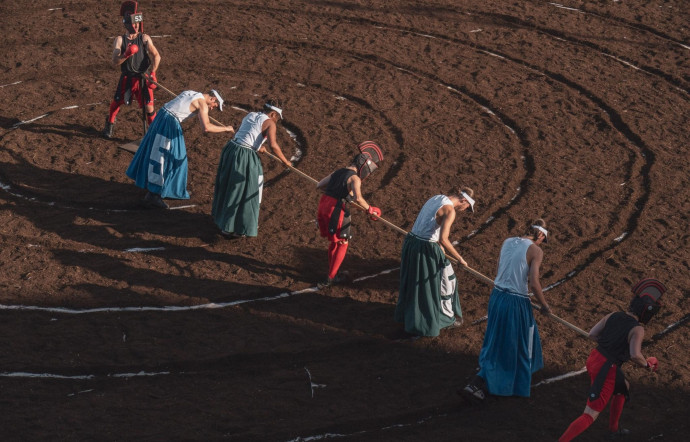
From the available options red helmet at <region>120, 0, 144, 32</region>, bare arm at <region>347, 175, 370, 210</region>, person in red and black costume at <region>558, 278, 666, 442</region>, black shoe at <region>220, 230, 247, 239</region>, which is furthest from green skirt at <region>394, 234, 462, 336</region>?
red helmet at <region>120, 0, 144, 32</region>

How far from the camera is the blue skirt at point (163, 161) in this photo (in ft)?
50.8

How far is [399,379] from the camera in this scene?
476 inches

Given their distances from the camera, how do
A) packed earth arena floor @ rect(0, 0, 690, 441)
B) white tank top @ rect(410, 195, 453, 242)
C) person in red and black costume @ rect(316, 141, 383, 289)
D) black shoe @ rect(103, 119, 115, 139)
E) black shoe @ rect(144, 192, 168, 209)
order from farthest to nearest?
black shoe @ rect(103, 119, 115, 139), black shoe @ rect(144, 192, 168, 209), person in red and black costume @ rect(316, 141, 383, 289), white tank top @ rect(410, 195, 453, 242), packed earth arena floor @ rect(0, 0, 690, 441)

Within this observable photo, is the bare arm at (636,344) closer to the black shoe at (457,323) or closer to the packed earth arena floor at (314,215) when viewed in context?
the packed earth arena floor at (314,215)

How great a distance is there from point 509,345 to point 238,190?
5184 mm

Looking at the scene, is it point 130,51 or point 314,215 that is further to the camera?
point 130,51

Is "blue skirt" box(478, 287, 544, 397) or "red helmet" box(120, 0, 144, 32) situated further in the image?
"red helmet" box(120, 0, 144, 32)

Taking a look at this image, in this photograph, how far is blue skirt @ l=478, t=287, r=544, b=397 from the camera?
38.0ft

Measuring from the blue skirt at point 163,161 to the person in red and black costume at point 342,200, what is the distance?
3.05 m

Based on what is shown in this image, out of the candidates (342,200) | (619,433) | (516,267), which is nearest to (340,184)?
(342,200)

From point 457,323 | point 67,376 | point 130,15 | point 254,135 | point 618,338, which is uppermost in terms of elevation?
point 130,15

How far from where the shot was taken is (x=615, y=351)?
10586 millimetres

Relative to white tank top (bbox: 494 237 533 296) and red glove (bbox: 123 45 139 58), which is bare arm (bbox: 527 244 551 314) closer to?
white tank top (bbox: 494 237 533 296)

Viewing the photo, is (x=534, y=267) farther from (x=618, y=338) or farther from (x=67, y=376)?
(x=67, y=376)
